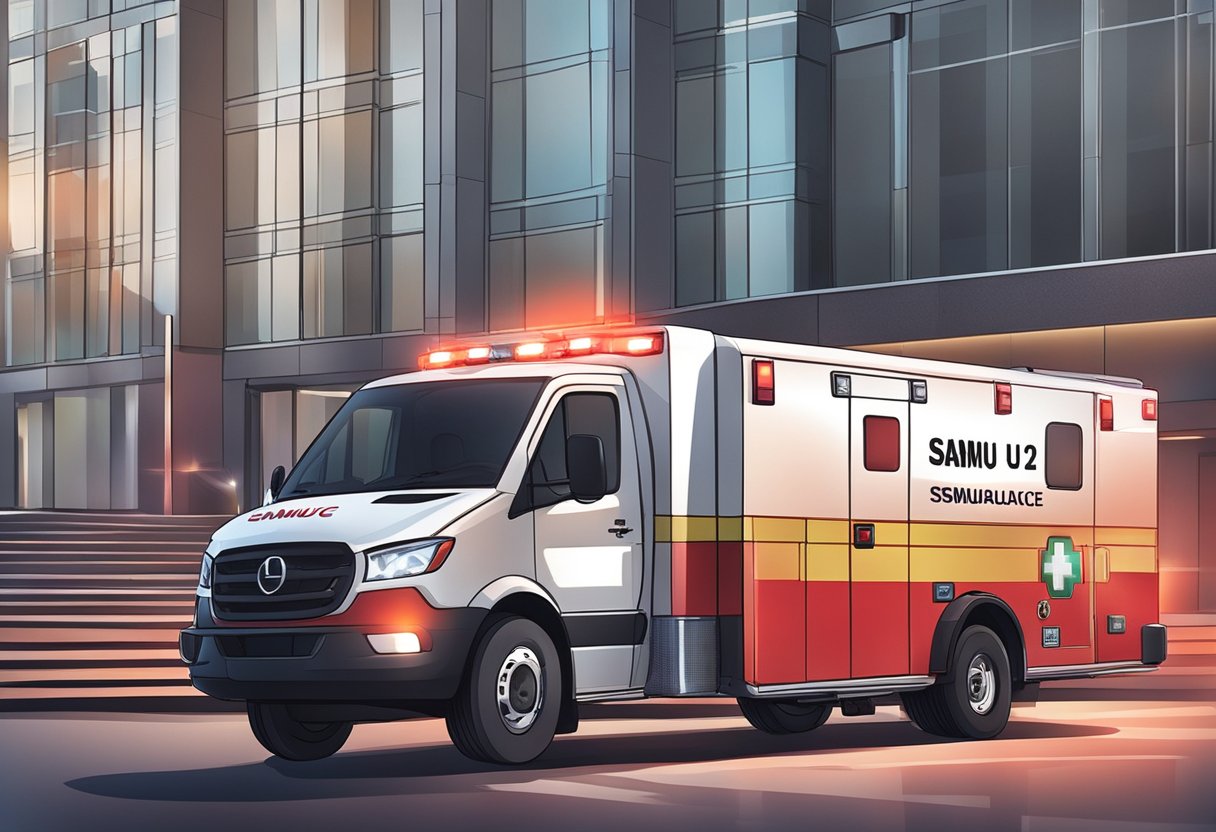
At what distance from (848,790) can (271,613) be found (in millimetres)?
3591

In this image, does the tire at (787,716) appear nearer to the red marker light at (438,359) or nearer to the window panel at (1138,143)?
the red marker light at (438,359)

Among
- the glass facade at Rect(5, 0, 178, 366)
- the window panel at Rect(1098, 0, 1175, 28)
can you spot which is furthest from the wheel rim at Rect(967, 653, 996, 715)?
the glass facade at Rect(5, 0, 178, 366)

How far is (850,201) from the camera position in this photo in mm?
33375

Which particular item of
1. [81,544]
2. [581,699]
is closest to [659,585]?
[581,699]

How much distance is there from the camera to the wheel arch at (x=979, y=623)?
45.6 ft

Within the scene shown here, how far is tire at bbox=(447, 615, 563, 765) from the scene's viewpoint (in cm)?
1130

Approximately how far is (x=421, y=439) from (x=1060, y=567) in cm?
558

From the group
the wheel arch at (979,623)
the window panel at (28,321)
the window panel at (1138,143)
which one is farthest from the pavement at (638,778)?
the window panel at (28,321)

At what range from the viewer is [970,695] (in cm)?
1423

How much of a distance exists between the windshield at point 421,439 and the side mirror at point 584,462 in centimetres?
47

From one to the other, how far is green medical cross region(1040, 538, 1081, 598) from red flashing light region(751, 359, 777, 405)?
3425 millimetres

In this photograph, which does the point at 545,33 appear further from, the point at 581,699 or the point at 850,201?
the point at 581,699

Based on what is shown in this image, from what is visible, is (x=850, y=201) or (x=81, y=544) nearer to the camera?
(x=81, y=544)

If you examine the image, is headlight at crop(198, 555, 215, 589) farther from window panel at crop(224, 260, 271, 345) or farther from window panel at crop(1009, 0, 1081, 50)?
window panel at crop(224, 260, 271, 345)
